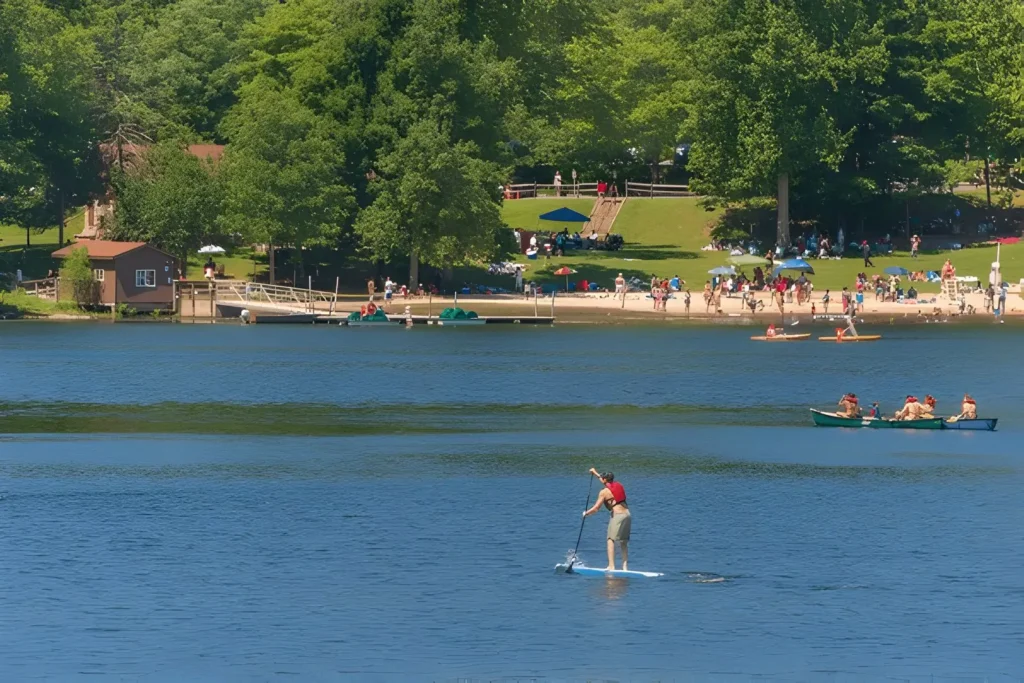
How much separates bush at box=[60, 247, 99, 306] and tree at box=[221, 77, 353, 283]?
427 inches

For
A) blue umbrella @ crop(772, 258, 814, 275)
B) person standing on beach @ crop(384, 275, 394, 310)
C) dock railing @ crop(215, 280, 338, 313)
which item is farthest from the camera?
dock railing @ crop(215, 280, 338, 313)

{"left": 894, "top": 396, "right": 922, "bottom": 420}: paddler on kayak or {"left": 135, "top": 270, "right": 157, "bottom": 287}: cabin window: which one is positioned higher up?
{"left": 135, "top": 270, "right": 157, "bottom": 287}: cabin window

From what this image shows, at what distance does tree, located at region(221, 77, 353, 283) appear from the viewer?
128375 mm

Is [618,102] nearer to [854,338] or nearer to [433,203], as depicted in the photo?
[433,203]

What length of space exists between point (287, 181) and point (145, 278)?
14011mm

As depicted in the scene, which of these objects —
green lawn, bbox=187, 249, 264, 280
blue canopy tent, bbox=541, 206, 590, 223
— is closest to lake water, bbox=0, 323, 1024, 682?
green lawn, bbox=187, 249, 264, 280

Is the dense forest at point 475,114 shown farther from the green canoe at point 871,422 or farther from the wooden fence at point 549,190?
the green canoe at point 871,422

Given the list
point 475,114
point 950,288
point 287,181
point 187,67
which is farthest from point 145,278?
point 950,288

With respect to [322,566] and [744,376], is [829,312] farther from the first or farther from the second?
[322,566]

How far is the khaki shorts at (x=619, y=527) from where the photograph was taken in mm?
44656

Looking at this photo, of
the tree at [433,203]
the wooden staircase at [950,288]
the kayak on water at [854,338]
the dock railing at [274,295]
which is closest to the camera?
the kayak on water at [854,338]

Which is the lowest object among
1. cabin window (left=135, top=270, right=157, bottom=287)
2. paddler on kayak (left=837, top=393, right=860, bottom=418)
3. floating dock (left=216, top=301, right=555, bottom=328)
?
paddler on kayak (left=837, top=393, right=860, bottom=418)

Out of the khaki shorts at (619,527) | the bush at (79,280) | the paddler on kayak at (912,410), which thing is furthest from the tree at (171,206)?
the khaki shorts at (619,527)

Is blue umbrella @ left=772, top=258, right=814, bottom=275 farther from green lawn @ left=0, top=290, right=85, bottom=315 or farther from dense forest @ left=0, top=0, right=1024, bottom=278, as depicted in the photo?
green lawn @ left=0, top=290, right=85, bottom=315
